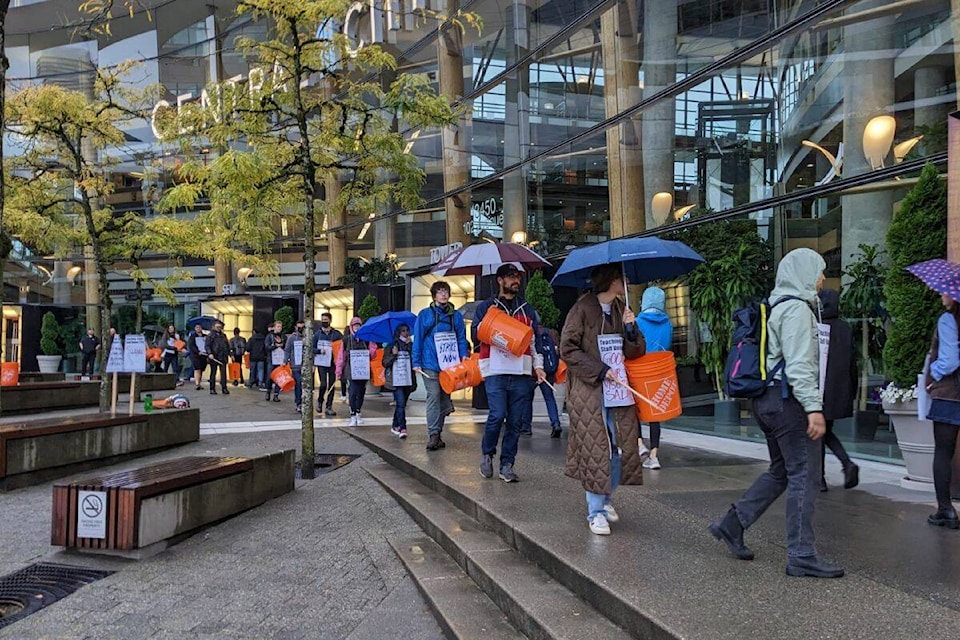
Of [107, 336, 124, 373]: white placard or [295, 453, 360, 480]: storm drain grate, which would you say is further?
[107, 336, 124, 373]: white placard

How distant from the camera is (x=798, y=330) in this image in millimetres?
3828

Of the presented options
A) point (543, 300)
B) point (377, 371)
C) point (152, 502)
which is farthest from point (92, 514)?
point (543, 300)

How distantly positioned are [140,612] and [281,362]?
13.6 m

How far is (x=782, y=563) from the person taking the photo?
13.5 feet

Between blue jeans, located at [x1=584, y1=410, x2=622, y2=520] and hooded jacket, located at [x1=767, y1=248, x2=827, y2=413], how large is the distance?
1.24 meters

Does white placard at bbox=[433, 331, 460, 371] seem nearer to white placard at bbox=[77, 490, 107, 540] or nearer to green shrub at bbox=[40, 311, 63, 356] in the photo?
white placard at bbox=[77, 490, 107, 540]

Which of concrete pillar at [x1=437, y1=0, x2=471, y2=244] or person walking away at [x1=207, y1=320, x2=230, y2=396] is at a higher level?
concrete pillar at [x1=437, y1=0, x2=471, y2=244]

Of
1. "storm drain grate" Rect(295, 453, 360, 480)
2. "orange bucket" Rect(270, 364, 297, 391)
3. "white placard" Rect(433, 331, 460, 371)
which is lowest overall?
"storm drain grate" Rect(295, 453, 360, 480)

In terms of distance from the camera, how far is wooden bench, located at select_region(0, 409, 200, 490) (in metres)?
7.94

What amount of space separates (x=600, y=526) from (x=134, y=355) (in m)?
8.82

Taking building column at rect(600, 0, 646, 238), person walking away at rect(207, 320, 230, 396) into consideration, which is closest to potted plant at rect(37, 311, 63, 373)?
person walking away at rect(207, 320, 230, 396)

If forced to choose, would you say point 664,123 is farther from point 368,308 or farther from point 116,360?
point 368,308

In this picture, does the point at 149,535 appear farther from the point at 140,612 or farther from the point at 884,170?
the point at 884,170

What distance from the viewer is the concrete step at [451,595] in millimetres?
3982
